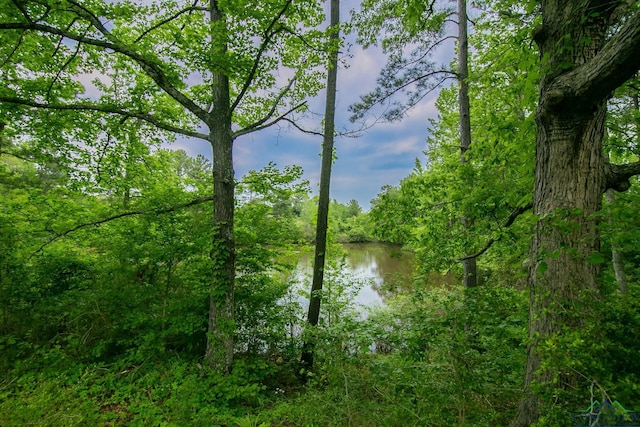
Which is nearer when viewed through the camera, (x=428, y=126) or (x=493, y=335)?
(x=493, y=335)

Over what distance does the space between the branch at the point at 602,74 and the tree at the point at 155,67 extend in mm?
3373

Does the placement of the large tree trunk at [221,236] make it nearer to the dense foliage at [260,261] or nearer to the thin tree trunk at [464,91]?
the dense foliage at [260,261]

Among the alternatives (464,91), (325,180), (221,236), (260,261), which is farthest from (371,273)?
(221,236)

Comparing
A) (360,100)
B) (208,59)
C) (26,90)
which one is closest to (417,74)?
(360,100)

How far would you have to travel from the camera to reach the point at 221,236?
172 inches

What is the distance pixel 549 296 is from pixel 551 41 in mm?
1884

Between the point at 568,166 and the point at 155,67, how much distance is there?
4987 mm

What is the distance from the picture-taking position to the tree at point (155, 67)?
3488mm

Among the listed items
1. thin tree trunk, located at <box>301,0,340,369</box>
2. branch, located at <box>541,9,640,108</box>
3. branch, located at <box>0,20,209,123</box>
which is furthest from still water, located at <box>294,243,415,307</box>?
branch, located at <box>0,20,209,123</box>

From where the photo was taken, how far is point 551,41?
1989 millimetres

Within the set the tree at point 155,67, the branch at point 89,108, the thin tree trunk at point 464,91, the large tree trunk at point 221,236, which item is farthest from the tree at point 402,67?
the branch at point 89,108

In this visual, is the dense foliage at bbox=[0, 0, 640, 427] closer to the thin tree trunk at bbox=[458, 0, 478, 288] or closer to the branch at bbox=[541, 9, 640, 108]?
the branch at bbox=[541, 9, 640, 108]

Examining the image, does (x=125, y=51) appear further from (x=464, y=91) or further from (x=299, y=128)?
(x=464, y=91)

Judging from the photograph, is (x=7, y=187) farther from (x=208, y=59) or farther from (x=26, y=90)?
(x=208, y=59)
